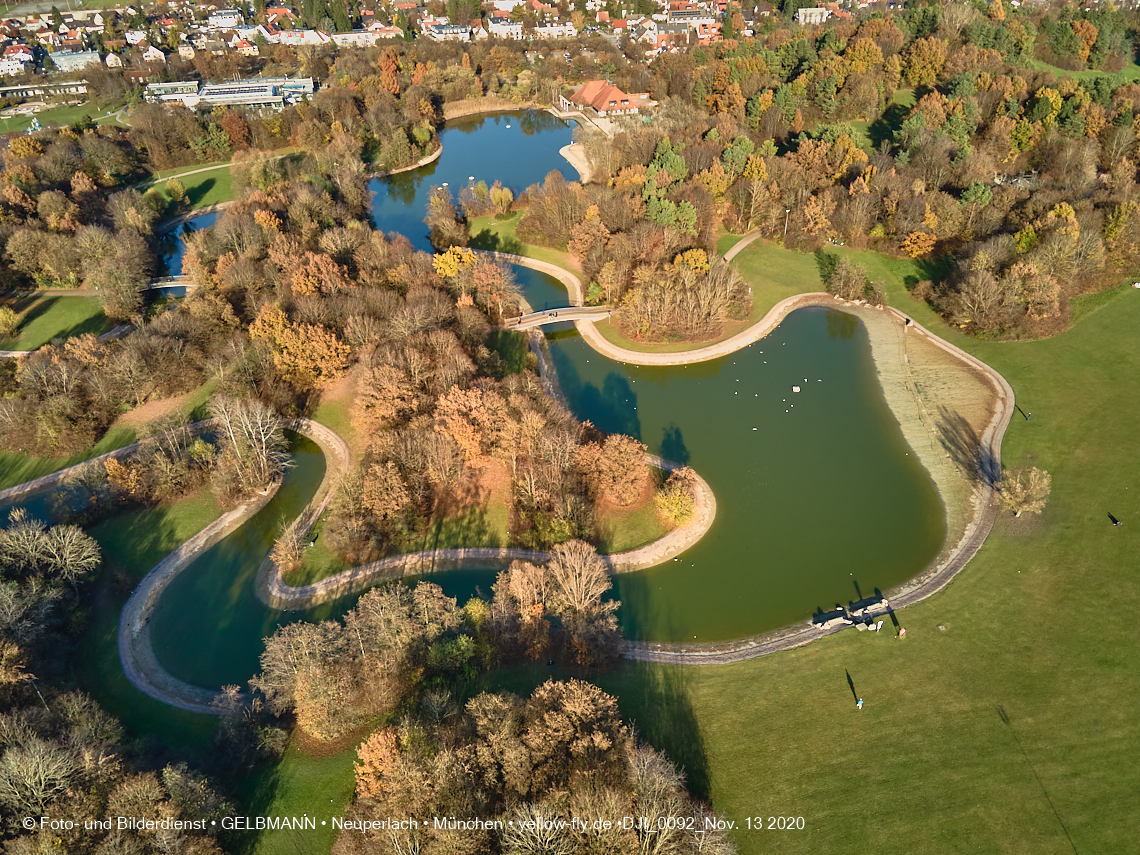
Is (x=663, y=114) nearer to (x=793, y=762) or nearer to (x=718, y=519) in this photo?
(x=718, y=519)

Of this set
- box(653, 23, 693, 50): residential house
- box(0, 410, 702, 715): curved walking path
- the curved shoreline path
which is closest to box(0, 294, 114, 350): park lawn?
box(0, 410, 702, 715): curved walking path

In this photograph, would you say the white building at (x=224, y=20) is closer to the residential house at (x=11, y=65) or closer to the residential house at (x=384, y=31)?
the residential house at (x=384, y=31)

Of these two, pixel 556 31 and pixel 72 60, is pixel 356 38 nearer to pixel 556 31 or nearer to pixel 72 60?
pixel 556 31

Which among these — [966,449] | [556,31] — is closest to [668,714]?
[966,449]

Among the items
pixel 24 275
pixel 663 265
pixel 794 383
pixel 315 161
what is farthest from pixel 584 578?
pixel 315 161

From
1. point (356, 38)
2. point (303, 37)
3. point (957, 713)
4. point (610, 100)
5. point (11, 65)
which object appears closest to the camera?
point (957, 713)
